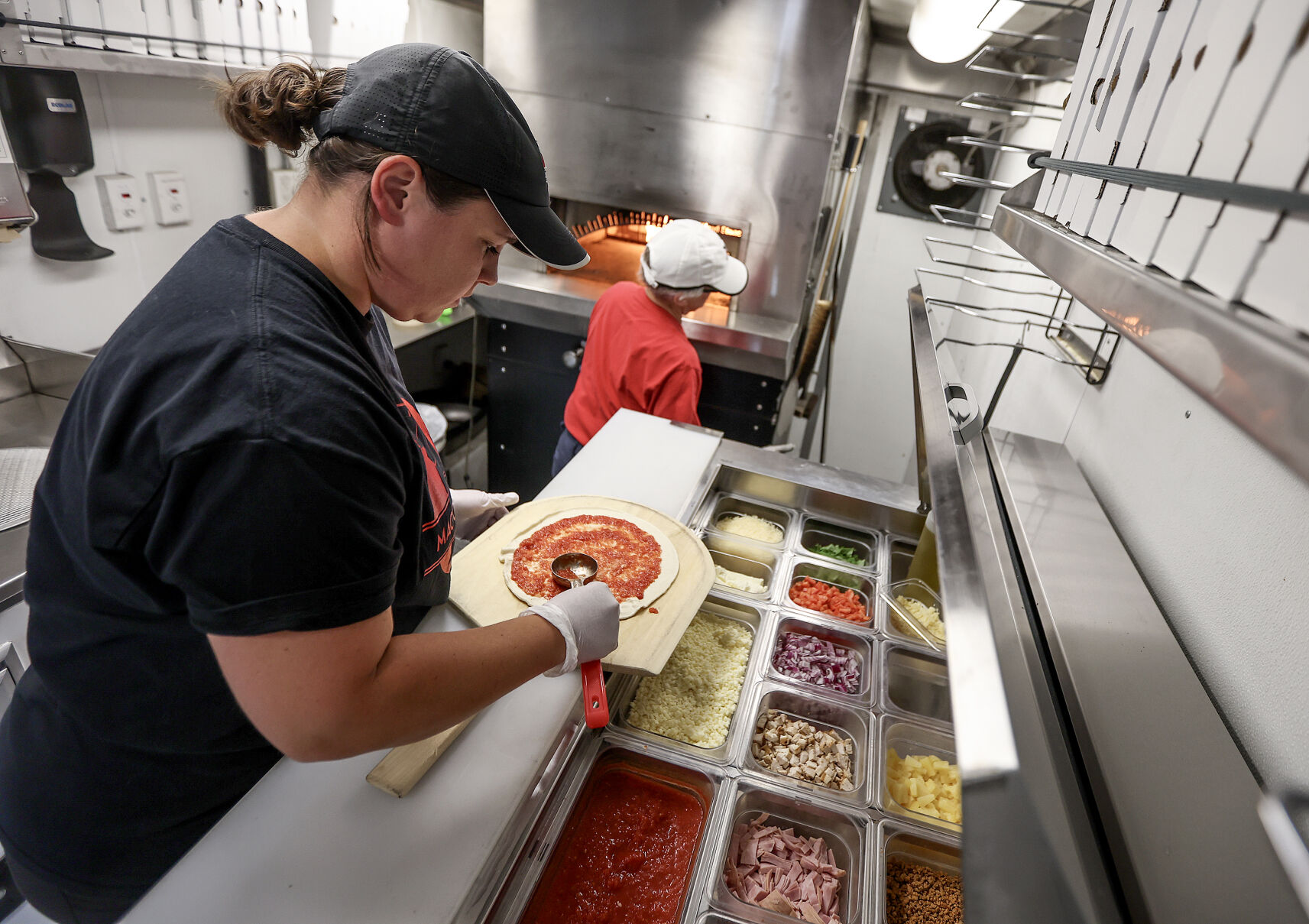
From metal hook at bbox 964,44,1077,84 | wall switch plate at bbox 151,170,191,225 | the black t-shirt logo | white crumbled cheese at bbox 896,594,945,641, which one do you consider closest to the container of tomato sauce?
the black t-shirt logo

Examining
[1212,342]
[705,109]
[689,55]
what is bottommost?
[1212,342]

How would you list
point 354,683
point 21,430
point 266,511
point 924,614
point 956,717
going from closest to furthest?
point 956,717
point 266,511
point 354,683
point 924,614
point 21,430

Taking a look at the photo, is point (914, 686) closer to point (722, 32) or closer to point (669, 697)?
point (669, 697)

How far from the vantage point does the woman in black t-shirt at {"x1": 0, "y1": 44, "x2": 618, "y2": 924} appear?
2.66 ft

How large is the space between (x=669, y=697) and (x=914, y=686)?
0.71m

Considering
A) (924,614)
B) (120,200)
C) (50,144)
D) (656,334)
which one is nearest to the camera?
(924,614)

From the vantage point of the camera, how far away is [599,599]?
1.38 m

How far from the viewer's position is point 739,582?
83.5 inches

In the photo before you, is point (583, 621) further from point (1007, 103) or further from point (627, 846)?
point (1007, 103)

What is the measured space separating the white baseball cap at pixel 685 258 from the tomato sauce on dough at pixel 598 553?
1.30 m

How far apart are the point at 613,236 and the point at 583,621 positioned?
3289 millimetres

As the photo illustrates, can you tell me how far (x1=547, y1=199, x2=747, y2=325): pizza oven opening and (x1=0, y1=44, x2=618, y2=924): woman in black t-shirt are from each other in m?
2.75

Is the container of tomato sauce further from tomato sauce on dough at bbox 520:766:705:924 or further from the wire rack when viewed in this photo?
the wire rack

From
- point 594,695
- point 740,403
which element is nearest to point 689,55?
point 740,403
